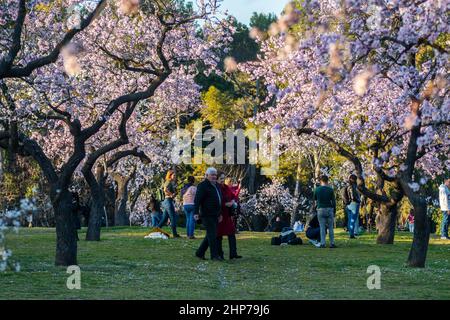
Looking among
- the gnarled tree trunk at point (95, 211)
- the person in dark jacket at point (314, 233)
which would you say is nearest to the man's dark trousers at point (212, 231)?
the person in dark jacket at point (314, 233)

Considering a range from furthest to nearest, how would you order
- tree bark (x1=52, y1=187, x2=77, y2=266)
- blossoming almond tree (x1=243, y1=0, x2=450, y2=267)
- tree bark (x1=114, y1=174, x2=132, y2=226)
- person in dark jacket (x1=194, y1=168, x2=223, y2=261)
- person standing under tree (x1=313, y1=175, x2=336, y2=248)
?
tree bark (x1=114, y1=174, x2=132, y2=226), person standing under tree (x1=313, y1=175, x2=336, y2=248), person in dark jacket (x1=194, y1=168, x2=223, y2=261), tree bark (x1=52, y1=187, x2=77, y2=266), blossoming almond tree (x1=243, y1=0, x2=450, y2=267)

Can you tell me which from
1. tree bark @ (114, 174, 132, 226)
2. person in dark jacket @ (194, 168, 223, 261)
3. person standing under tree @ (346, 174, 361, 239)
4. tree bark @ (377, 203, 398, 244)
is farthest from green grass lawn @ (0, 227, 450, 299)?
tree bark @ (114, 174, 132, 226)

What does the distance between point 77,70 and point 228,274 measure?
42.3ft

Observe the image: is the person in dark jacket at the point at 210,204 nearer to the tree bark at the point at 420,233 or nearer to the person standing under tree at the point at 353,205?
the tree bark at the point at 420,233

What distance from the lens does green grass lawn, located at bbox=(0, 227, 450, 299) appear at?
524 inches

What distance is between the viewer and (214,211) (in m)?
19.4

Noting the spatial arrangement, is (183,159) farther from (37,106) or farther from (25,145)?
(25,145)

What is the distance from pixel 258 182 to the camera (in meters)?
60.0

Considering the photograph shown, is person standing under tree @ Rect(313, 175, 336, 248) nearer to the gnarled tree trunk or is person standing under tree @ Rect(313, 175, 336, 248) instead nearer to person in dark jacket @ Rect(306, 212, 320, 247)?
person in dark jacket @ Rect(306, 212, 320, 247)

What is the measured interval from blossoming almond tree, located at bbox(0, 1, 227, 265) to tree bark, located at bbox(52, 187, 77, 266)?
0.02 metres

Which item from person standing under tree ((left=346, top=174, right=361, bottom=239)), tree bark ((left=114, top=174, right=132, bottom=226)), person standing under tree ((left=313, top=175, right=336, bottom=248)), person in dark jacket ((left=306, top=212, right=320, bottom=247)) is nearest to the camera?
person standing under tree ((left=313, top=175, right=336, bottom=248))

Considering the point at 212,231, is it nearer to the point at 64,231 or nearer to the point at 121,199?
the point at 64,231
